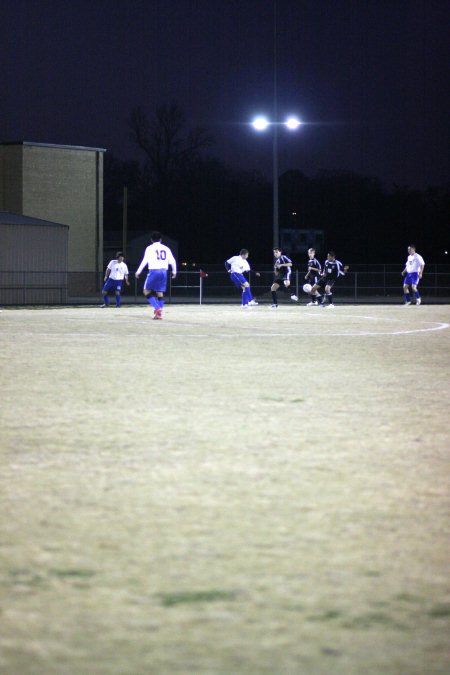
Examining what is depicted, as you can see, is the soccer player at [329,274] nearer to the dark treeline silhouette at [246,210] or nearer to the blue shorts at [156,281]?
the blue shorts at [156,281]

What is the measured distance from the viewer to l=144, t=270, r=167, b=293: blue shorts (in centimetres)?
2850

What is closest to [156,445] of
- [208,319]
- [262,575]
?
[262,575]

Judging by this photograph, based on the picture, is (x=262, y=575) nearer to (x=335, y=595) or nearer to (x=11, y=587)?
(x=335, y=595)

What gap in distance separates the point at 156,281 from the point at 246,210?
8671 cm

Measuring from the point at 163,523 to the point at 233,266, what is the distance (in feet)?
112

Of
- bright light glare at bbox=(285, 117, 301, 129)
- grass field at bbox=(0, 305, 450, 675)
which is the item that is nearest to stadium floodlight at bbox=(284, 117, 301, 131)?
bright light glare at bbox=(285, 117, 301, 129)

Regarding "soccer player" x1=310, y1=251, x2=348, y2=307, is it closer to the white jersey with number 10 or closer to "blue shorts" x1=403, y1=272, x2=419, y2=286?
"blue shorts" x1=403, y1=272, x2=419, y2=286

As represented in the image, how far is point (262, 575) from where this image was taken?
505 cm

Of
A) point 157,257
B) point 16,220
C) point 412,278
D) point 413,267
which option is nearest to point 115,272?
point 413,267

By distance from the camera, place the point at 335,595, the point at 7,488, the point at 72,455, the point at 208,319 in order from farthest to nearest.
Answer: the point at 208,319 → the point at 72,455 → the point at 7,488 → the point at 335,595

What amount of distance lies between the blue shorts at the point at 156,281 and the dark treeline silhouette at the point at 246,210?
7109 centimetres

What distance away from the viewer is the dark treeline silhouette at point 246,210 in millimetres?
104000

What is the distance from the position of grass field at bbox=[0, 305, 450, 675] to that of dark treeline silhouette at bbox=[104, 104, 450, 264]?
88.5m

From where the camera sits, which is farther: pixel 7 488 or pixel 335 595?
pixel 7 488
